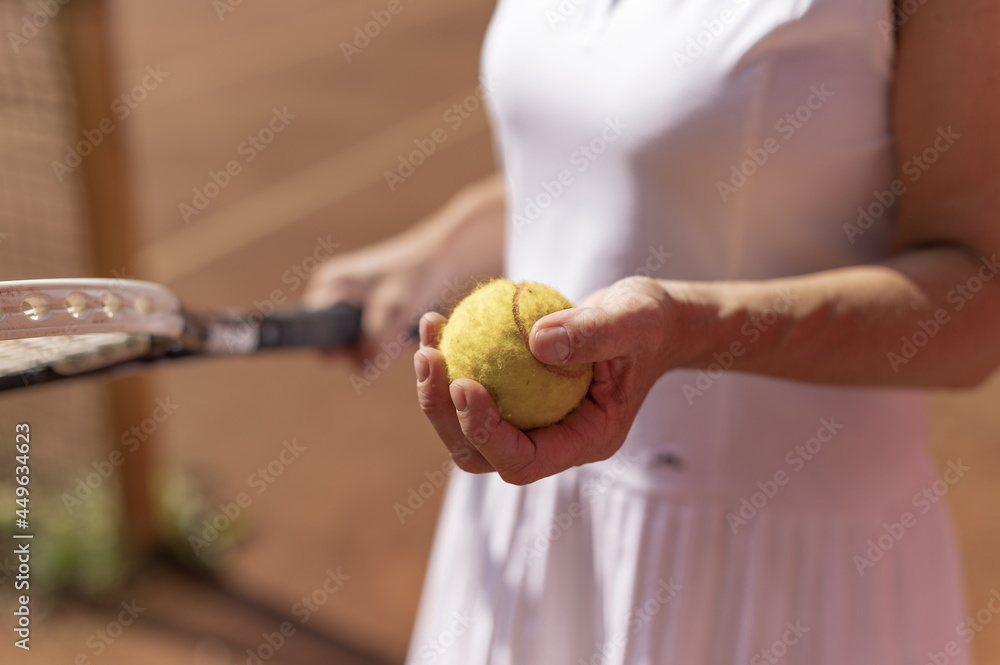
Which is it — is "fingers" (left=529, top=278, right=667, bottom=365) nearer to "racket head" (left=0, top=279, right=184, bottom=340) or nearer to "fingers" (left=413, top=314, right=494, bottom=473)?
"fingers" (left=413, top=314, right=494, bottom=473)

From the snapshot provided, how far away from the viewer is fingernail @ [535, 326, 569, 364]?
0.90 m

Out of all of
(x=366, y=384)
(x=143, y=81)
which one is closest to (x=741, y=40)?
(x=366, y=384)

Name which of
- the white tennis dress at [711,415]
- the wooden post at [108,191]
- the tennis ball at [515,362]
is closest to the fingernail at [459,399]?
the tennis ball at [515,362]

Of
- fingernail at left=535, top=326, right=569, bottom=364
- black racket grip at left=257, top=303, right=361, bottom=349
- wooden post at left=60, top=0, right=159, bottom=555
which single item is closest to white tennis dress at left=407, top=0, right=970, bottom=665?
fingernail at left=535, top=326, right=569, bottom=364

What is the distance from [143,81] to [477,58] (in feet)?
10.4

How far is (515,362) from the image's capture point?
103 cm

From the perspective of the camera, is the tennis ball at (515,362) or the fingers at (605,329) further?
the tennis ball at (515,362)

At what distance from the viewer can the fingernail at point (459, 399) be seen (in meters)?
0.90

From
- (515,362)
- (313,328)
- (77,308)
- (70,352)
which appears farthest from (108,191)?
(515,362)

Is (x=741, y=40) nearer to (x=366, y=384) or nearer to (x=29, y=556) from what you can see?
(x=29, y=556)

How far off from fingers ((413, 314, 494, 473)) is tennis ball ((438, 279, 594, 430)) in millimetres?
75

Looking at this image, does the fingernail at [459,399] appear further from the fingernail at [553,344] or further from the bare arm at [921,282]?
the bare arm at [921,282]

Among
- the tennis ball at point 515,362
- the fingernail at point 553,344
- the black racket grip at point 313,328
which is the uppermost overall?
the fingernail at point 553,344

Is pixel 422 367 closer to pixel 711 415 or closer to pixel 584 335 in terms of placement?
pixel 584 335
